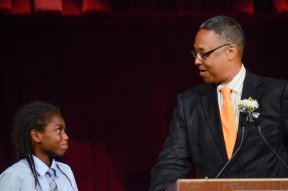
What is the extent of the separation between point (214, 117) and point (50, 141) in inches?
45.5

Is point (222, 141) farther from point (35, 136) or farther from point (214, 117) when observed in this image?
point (35, 136)

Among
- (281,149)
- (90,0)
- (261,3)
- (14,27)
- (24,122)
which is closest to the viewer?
(281,149)

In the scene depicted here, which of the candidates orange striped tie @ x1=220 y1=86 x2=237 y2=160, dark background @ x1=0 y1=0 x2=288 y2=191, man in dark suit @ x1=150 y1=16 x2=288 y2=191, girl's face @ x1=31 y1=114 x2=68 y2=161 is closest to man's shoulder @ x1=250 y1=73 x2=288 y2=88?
man in dark suit @ x1=150 y1=16 x2=288 y2=191

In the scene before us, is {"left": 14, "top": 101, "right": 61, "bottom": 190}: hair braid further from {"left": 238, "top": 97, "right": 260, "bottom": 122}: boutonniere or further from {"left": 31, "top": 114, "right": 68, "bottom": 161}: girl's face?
{"left": 238, "top": 97, "right": 260, "bottom": 122}: boutonniere

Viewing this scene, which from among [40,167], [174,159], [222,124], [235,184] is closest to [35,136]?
[40,167]

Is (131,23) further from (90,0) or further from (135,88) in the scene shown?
(90,0)

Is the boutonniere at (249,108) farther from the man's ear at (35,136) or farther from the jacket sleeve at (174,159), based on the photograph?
the man's ear at (35,136)

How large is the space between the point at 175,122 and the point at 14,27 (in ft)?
9.02

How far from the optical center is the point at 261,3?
4902mm

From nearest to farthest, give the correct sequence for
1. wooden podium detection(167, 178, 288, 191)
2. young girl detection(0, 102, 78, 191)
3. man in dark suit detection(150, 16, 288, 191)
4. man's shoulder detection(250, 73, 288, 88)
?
wooden podium detection(167, 178, 288, 191)
man in dark suit detection(150, 16, 288, 191)
man's shoulder detection(250, 73, 288, 88)
young girl detection(0, 102, 78, 191)

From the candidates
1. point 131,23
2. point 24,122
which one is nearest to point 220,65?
point 24,122

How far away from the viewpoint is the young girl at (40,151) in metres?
3.47

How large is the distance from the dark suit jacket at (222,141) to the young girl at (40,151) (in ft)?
2.93

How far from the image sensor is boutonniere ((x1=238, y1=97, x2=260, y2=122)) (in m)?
2.71
